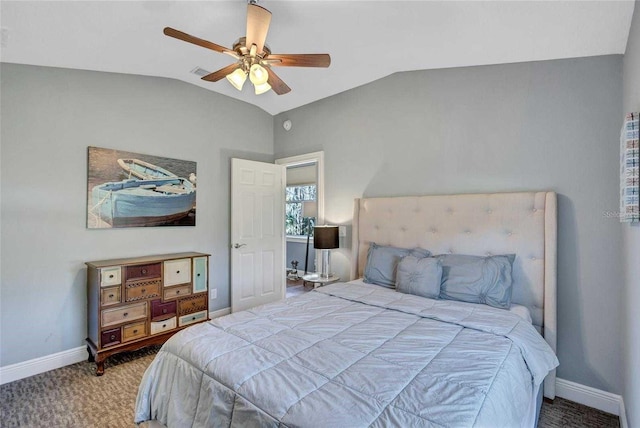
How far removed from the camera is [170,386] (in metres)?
1.57

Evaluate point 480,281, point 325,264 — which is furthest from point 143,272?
point 480,281

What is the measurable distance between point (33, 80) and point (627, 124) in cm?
409

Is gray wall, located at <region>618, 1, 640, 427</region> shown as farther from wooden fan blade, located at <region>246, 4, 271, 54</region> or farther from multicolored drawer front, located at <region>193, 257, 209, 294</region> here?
multicolored drawer front, located at <region>193, 257, 209, 294</region>

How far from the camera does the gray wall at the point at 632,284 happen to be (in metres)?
1.54

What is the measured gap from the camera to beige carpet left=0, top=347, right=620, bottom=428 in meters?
2.04

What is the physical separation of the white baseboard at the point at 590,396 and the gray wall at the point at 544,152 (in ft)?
0.14

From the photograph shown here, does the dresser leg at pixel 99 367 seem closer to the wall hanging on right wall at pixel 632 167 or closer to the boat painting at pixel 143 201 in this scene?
the boat painting at pixel 143 201

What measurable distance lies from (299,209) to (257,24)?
4869 mm

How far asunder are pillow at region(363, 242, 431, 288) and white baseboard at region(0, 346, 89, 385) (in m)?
2.75

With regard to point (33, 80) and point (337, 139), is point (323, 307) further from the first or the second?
point (33, 80)

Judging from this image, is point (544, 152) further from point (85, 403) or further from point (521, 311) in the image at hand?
point (85, 403)

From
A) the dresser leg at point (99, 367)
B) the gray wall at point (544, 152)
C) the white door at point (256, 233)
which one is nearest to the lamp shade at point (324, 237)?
the gray wall at point (544, 152)

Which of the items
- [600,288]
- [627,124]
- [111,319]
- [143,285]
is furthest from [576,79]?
[111,319]

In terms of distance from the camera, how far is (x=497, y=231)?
2492mm
